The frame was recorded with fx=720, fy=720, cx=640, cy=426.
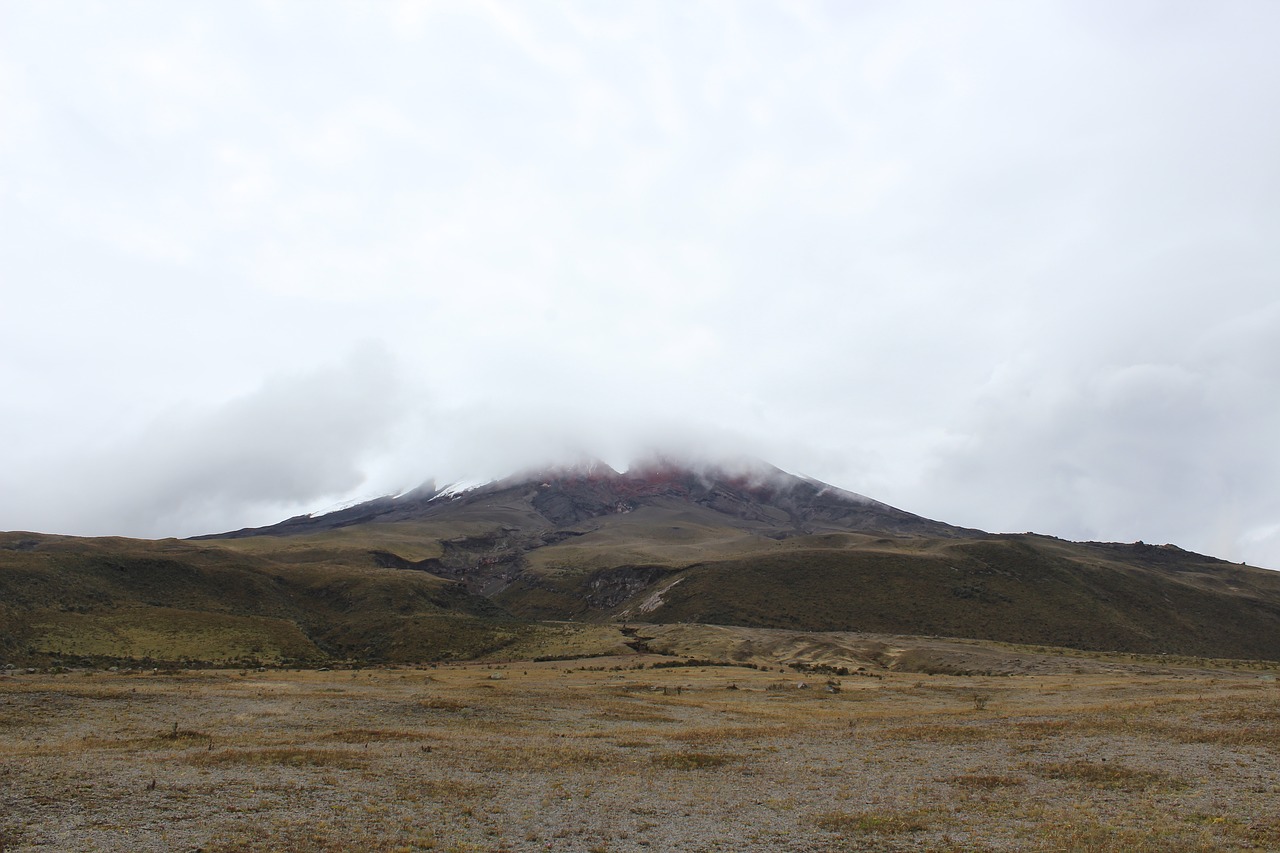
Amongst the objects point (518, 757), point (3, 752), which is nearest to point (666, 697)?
point (518, 757)

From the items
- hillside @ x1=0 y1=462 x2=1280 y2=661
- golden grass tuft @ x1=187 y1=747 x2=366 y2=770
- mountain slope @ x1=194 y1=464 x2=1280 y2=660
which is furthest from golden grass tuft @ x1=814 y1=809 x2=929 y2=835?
mountain slope @ x1=194 y1=464 x2=1280 y2=660

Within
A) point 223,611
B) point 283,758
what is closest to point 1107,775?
point 283,758

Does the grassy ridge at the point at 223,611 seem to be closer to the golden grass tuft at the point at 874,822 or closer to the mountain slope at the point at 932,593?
the mountain slope at the point at 932,593

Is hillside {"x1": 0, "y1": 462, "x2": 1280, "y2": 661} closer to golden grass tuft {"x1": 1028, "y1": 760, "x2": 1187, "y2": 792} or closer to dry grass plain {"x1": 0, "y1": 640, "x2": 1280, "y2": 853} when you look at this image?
dry grass plain {"x1": 0, "y1": 640, "x2": 1280, "y2": 853}

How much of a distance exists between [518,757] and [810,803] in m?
11.3

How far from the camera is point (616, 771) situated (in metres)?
24.5

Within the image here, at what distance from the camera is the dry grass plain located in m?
16.6

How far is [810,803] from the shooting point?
20.3 m

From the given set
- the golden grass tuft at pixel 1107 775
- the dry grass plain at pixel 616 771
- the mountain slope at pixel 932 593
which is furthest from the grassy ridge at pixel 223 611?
the golden grass tuft at pixel 1107 775

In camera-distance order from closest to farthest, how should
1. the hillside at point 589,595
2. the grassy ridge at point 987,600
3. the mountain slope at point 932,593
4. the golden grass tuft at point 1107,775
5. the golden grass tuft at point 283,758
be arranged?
the golden grass tuft at point 1107,775, the golden grass tuft at point 283,758, the hillside at point 589,595, the grassy ridge at point 987,600, the mountain slope at point 932,593

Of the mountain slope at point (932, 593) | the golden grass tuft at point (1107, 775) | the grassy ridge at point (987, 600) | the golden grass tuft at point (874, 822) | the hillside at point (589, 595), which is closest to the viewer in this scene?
the golden grass tuft at point (874, 822)

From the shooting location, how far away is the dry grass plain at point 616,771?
54.5ft

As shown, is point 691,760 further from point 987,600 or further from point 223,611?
point 987,600

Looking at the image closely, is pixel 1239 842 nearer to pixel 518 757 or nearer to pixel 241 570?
pixel 518 757
